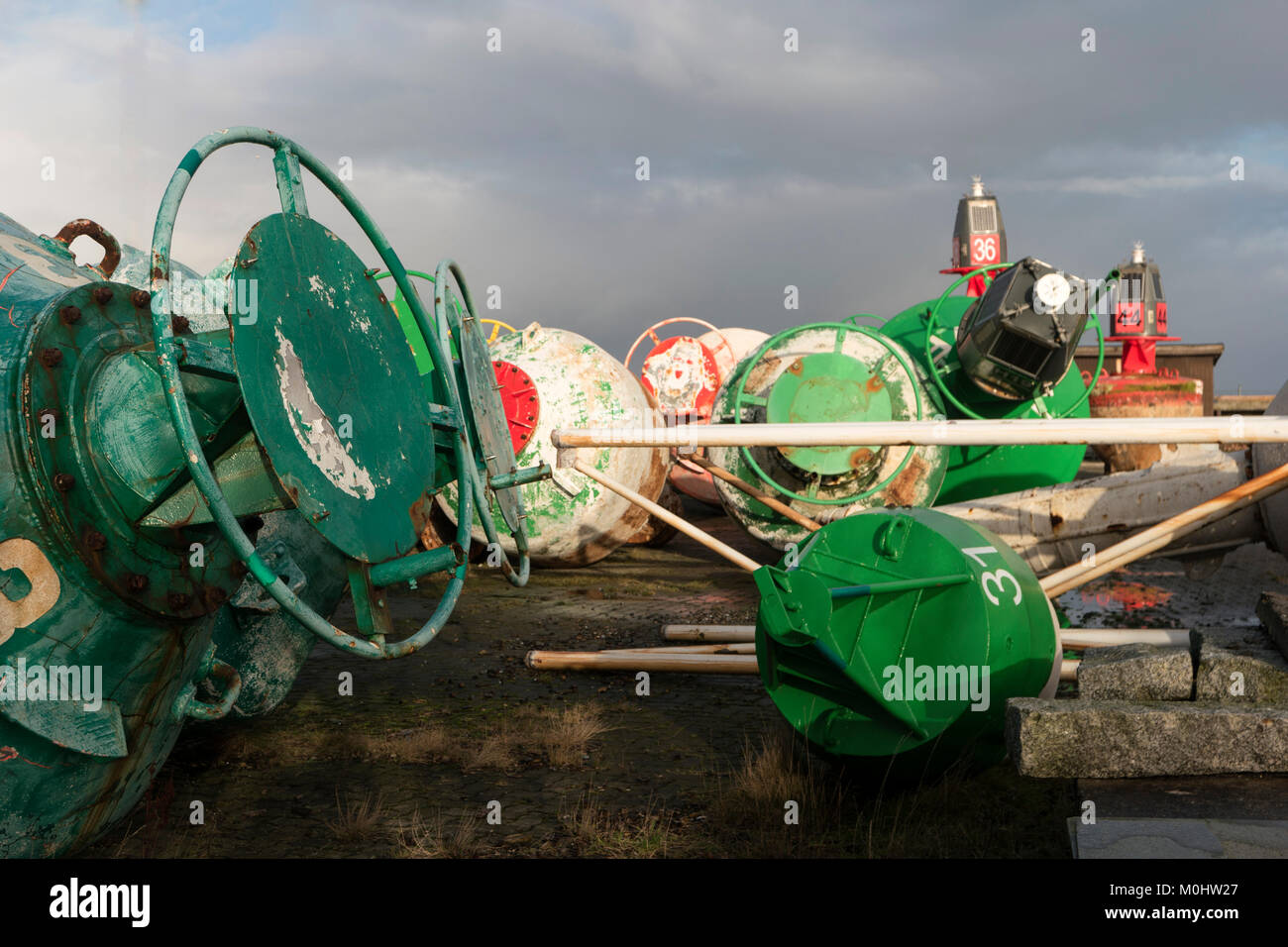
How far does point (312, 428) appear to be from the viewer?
301 cm

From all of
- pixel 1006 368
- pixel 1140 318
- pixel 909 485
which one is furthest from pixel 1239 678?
pixel 1140 318

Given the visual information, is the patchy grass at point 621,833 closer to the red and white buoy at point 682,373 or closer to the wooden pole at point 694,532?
the wooden pole at point 694,532

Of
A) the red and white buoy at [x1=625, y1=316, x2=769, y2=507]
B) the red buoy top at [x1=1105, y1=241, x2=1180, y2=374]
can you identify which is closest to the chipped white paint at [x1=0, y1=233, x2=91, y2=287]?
the red and white buoy at [x1=625, y1=316, x2=769, y2=507]

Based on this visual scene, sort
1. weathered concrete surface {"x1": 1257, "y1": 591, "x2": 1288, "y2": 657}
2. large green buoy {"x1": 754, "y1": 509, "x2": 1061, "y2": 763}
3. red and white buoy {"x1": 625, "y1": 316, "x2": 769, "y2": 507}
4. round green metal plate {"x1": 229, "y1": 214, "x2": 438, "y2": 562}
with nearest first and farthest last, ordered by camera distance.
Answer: round green metal plate {"x1": 229, "y1": 214, "x2": 438, "y2": 562}, large green buoy {"x1": 754, "y1": 509, "x2": 1061, "y2": 763}, weathered concrete surface {"x1": 1257, "y1": 591, "x2": 1288, "y2": 657}, red and white buoy {"x1": 625, "y1": 316, "x2": 769, "y2": 507}

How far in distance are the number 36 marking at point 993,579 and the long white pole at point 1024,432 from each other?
0.64 m

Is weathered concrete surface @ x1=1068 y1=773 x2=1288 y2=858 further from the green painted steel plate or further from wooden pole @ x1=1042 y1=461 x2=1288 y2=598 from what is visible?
the green painted steel plate

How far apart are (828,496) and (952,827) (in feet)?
17.5

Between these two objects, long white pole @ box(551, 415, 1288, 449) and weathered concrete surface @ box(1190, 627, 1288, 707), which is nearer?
weathered concrete surface @ box(1190, 627, 1288, 707)

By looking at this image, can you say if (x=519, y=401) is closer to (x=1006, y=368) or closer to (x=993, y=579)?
(x=1006, y=368)

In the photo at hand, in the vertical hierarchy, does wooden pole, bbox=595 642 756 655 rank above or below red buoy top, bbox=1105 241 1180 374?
below

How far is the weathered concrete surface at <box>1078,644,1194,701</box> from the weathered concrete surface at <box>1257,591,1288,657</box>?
1.83ft

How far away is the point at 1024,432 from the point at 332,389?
3.16m

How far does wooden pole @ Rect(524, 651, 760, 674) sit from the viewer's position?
252 inches

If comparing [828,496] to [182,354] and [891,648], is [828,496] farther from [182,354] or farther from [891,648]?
[182,354]
